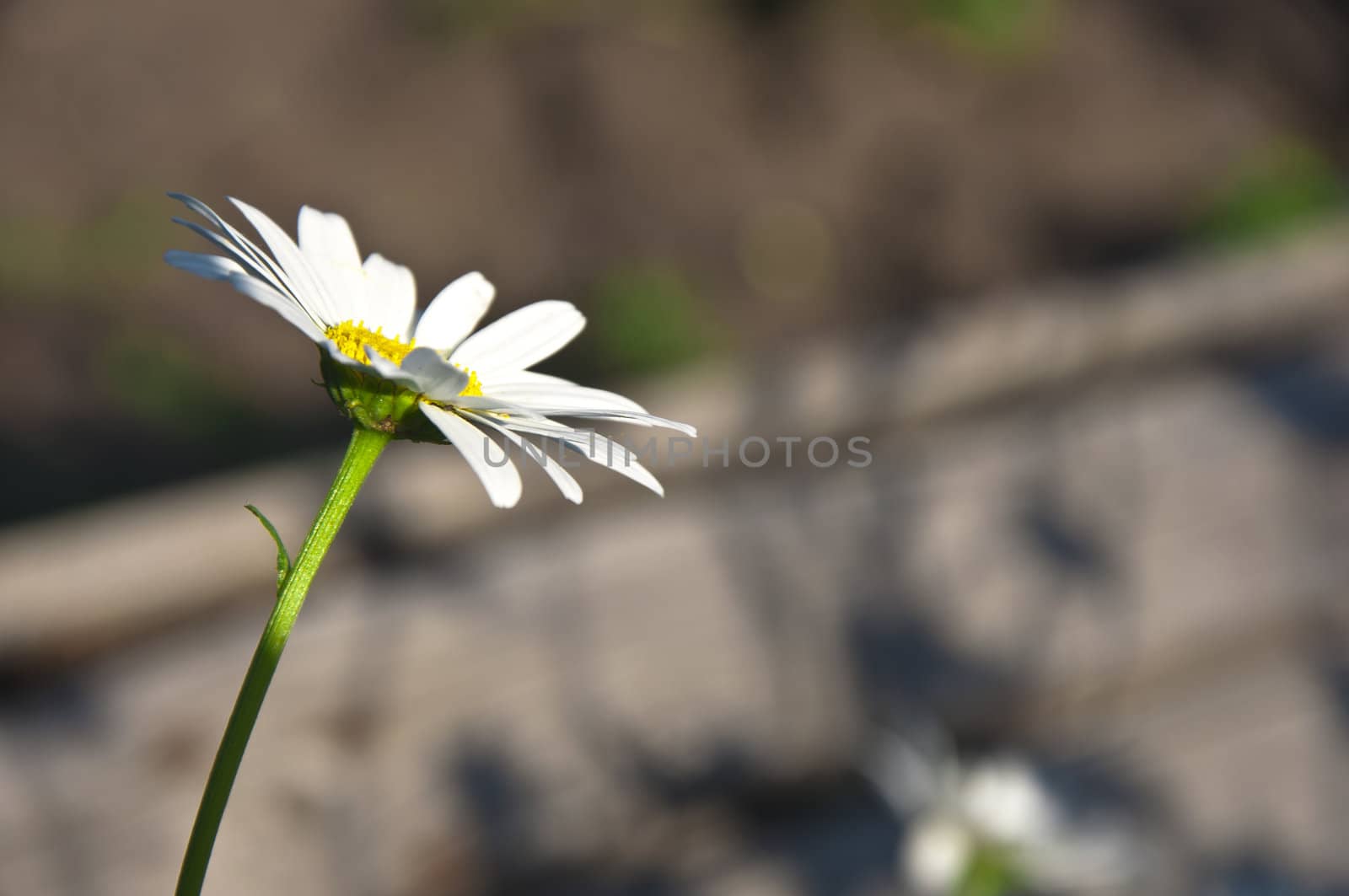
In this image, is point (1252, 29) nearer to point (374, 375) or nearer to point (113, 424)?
point (113, 424)

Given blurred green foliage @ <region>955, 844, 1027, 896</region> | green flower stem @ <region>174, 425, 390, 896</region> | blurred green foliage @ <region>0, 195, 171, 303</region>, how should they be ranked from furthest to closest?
blurred green foliage @ <region>0, 195, 171, 303</region>, blurred green foliage @ <region>955, 844, 1027, 896</region>, green flower stem @ <region>174, 425, 390, 896</region>

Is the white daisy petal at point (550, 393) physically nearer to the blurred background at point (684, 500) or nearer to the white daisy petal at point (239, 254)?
the white daisy petal at point (239, 254)

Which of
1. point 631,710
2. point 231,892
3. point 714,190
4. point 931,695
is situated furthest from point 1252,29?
point 231,892

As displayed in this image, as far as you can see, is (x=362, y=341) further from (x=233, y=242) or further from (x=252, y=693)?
(x=252, y=693)

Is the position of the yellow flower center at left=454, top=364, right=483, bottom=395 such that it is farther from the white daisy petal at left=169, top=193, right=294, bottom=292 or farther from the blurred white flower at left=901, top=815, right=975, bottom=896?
the blurred white flower at left=901, top=815, right=975, bottom=896

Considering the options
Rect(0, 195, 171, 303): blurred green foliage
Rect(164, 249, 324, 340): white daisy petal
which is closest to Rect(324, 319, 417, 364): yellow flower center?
Rect(164, 249, 324, 340): white daisy petal

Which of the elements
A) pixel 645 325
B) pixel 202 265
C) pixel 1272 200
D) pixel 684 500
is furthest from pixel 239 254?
pixel 1272 200
